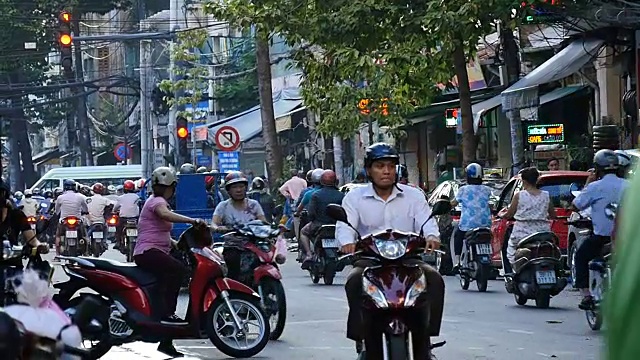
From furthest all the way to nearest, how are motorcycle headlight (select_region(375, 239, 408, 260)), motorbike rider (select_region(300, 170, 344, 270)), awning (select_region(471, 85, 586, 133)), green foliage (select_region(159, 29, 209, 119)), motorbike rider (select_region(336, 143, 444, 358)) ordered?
1. green foliage (select_region(159, 29, 209, 119))
2. awning (select_region(471, 85, 586, 133))
3. motorbike rider (select_region(300, 170, 344, 270))
4. motorbike rider (select_region(336, 143, 444, 358))
5. motorcycle headlight (select_region(375, 239, 408, 260))

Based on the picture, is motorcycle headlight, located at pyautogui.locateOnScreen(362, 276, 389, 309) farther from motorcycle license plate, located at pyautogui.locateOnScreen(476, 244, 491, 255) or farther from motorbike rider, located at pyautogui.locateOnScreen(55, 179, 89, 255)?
motorbike rider, located at pyautogui.locateOnScreen(55, 179, 89, 255)

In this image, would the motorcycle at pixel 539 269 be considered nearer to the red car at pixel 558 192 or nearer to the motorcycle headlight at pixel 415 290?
the red car at pixel 558 192

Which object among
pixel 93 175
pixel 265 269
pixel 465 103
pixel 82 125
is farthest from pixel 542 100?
pixel 82 125

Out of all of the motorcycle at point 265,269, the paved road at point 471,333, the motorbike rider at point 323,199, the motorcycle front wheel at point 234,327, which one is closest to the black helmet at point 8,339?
the paved road at point 471,333

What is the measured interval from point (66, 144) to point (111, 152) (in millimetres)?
9024

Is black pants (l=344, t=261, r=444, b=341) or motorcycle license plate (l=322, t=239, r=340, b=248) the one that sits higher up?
black pants (l=344, t=261, r=444, b=341)

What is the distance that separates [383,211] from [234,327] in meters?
3.41

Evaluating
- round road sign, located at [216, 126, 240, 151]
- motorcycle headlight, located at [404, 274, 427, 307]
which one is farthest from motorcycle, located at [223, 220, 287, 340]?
round road sign, located at [216, 126, 240, 151]

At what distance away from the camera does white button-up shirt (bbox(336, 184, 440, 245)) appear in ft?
26.2

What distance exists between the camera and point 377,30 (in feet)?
70.5

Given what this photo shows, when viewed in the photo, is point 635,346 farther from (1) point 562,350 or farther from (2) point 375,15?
(2) point 375,15

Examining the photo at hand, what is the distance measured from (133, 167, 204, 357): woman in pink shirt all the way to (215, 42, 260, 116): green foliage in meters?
37.5

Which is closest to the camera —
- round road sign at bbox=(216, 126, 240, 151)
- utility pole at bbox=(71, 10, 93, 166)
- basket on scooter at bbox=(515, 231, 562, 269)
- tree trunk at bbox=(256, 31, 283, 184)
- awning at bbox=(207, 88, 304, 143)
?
basket on scooter at bbox=(515, 231, 562, 269)

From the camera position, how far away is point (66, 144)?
8044 centimetres
